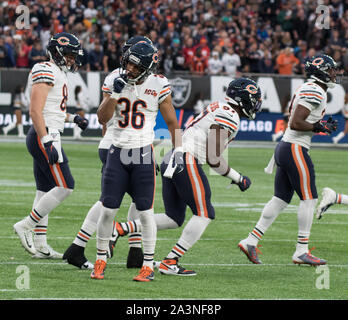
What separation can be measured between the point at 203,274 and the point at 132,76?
187cm

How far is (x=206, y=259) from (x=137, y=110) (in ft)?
6.63

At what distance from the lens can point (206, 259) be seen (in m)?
8.59

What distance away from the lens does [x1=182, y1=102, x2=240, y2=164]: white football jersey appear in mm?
7695

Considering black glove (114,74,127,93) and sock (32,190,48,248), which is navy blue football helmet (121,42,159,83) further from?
sock (32,190,48,248)

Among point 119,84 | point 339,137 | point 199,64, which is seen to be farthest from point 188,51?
point 119,84

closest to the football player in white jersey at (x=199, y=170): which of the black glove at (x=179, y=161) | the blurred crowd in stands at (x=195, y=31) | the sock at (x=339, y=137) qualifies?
the black glove at (x=179, y=161)

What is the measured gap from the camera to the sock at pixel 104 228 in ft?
23.6

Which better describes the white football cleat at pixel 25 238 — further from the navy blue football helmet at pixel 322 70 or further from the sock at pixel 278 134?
the sock at pixel 278 134

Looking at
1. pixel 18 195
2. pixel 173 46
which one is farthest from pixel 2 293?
pixel 173 46

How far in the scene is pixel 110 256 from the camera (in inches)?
326

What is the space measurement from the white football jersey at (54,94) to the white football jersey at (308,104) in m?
2.22
